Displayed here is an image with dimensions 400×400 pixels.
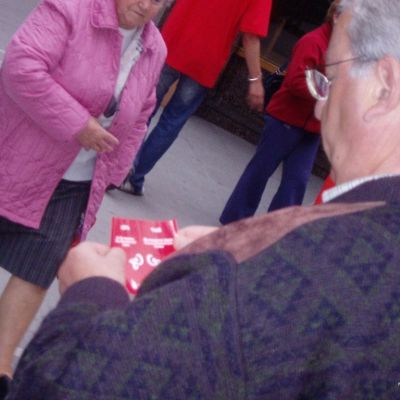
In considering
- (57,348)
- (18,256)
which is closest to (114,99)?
(18,256)

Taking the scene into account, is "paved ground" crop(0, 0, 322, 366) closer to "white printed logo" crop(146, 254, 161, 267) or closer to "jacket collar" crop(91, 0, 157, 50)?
"jacket collar" crop(91, 0, 157, 50)

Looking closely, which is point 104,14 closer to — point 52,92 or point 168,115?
point 52,92

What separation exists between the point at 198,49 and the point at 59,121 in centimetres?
240

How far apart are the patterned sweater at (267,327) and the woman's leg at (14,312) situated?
58.0 inches

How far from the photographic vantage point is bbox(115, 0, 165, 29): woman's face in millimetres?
2225

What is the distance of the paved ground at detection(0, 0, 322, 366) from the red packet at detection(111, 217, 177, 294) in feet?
4.77

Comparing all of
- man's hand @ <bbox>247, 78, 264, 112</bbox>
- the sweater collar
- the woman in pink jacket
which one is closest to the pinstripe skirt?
the woman in pink jacket

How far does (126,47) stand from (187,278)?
153cm

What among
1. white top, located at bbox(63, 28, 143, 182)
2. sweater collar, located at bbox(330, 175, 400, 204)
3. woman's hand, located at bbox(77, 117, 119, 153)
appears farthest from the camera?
white top, located at bbox(63, 28, 143, 182)

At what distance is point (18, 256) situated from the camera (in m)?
2.32

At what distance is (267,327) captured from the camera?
878 mm

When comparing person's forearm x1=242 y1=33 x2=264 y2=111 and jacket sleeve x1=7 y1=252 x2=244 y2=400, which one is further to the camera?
person's forearm x1=242 y1=33 x2=264 y2=111

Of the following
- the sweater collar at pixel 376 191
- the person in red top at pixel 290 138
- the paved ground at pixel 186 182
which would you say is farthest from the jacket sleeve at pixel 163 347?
the person in red top at pixel 290 138

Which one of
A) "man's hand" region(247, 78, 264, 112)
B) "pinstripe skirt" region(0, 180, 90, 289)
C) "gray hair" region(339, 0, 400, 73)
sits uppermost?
"gray hair" region(339, 0, 400, 73)
